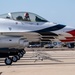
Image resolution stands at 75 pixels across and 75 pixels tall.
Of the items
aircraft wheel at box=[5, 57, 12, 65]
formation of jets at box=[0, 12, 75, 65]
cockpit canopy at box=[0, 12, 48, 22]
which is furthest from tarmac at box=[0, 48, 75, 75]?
cockpit canopy at box=[0, 12, 48, 22]

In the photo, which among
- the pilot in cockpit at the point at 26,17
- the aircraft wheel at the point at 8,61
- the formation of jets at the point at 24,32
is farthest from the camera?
the pilot in cockpit at the point at 26,17

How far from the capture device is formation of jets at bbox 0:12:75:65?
19.5 meters

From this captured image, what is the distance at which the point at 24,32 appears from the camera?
1983 centimetres

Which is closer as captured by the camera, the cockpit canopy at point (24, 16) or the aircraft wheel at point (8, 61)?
the aircraft wheel at point (8, 61)

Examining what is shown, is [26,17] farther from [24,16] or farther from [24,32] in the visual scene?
[24,32]

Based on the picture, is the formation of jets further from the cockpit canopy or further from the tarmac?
the tarmac

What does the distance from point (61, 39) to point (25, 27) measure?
2287mm

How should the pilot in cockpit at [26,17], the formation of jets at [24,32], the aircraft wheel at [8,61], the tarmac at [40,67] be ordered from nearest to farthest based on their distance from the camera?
the tarmac at [40,67] < the formation of jets at [24,32] < the aircraft wheel at [8,61] < the pilot in cockpit at [26,17]

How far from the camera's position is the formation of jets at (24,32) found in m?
19.5

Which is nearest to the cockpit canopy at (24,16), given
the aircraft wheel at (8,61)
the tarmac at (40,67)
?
the aircraft wheel at (8,61)

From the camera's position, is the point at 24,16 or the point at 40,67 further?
the point at 24,16

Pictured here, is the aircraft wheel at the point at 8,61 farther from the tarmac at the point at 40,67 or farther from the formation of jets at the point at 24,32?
the tarmac at the point at 40,67

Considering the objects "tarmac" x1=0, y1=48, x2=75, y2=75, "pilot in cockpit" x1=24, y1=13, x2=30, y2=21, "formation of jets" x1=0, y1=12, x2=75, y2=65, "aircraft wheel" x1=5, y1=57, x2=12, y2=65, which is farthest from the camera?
"pilot in cockpit" x1=24, y1=13, x2=30, y2=21

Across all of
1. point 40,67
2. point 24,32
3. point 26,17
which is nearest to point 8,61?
point 24,32
